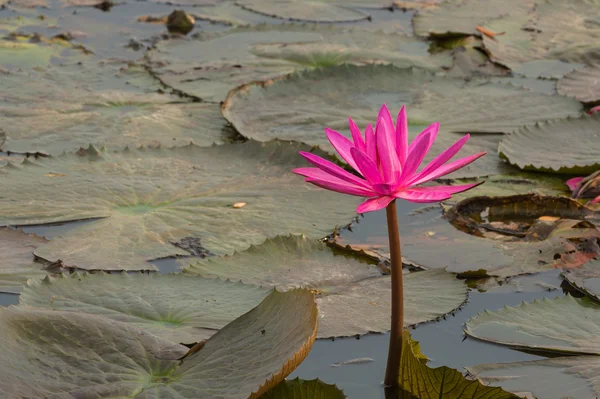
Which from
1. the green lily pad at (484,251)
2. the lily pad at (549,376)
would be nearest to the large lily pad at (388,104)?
the green lily pad at (484,251)

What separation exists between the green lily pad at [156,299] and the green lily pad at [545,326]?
0.50 metres

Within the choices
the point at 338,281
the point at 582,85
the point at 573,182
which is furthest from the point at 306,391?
the point at 582,85

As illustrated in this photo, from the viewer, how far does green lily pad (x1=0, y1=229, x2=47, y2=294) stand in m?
2.06

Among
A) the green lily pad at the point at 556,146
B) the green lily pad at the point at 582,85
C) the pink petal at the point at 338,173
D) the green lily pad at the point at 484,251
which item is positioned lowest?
the green lily pad at the point at 484,251

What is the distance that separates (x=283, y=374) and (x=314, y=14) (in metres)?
3.64

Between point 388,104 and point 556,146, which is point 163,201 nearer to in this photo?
point 388,104

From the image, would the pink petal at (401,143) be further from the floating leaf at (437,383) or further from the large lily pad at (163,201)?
the large lily pad at (163,201)

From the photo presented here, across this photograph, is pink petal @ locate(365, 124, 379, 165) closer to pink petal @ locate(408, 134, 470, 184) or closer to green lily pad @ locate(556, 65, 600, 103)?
pink petal @ locate(408, 134, 470, 184)

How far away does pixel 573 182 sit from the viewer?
272 centimetres

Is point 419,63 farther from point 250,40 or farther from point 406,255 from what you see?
point 406,255

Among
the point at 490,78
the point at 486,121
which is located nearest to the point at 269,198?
the point at 486,121

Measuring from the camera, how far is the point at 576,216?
249 centimetres

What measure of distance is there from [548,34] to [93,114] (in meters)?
2.23

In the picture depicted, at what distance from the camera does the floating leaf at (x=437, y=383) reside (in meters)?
1.46
